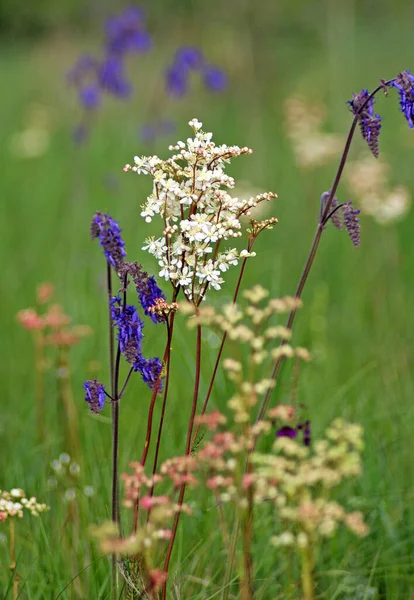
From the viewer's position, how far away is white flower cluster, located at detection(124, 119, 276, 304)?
1.42 metres

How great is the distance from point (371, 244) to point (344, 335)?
1237mm

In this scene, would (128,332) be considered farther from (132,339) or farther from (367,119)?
(367,119)

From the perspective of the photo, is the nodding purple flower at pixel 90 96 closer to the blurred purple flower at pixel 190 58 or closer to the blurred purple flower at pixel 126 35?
the blurred purple flower at pixel 126 35

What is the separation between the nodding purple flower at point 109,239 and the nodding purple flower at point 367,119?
531 millimetres

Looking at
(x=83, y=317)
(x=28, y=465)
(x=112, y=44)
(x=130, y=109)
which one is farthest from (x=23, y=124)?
(x=28, y=465)

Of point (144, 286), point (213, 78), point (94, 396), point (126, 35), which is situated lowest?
point (94, 396)

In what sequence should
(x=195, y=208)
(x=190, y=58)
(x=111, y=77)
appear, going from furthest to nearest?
(x=111, y=77) < (x=190, y=58) < (x=195, y=208)

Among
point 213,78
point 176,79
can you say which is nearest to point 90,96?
point 176,79

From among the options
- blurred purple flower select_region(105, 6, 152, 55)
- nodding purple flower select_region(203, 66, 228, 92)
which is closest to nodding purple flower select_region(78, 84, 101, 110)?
blurred purple flower select_region(105, 6, 152, 55)

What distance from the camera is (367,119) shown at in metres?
1.54

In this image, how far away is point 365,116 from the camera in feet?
5.08

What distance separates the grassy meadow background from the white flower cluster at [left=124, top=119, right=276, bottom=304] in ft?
2.18

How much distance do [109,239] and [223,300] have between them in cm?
212

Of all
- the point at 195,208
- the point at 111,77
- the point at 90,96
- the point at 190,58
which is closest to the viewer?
the point at 195,208
